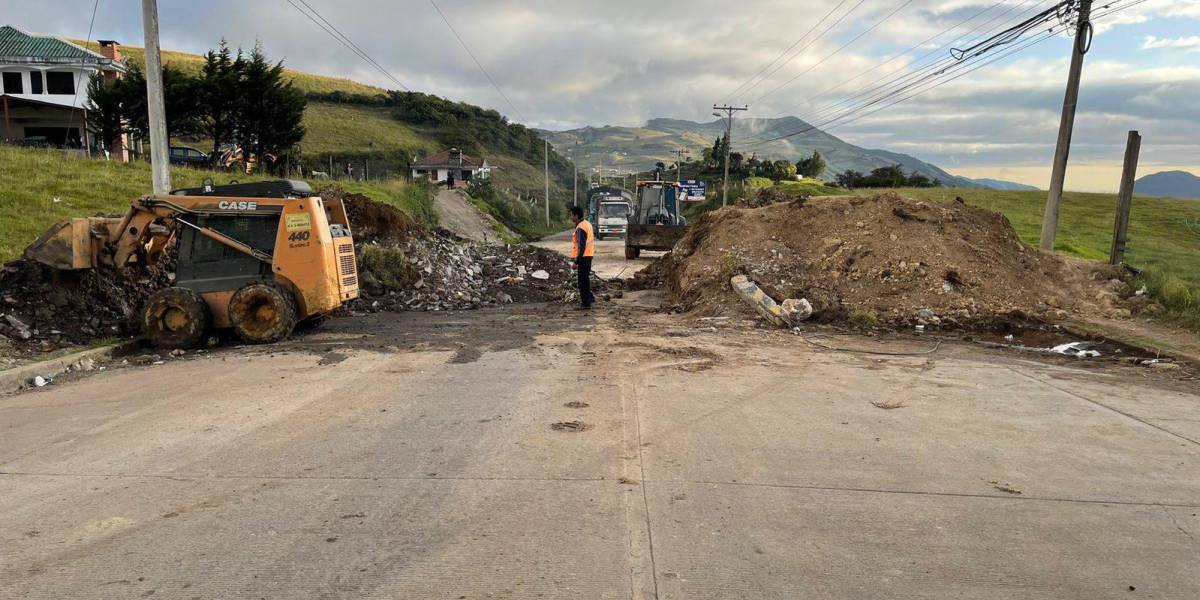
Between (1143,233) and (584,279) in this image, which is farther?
(1143,233)

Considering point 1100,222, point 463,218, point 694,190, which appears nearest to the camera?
point 1100,222

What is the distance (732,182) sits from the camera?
74.6 metres

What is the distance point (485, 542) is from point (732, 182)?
240ft

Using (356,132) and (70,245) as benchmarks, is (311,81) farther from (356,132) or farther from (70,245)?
(70,245)

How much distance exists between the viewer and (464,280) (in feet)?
53.8

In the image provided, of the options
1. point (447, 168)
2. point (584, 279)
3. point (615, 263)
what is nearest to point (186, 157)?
point (615, 263)

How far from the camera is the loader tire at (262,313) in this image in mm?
9992

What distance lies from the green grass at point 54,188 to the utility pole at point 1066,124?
21295 mm

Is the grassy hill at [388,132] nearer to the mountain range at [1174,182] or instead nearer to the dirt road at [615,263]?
the dirt road at [615,263]

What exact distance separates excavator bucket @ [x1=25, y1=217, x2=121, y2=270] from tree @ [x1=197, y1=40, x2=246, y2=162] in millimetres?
25526

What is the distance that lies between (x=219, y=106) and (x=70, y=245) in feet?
88.6

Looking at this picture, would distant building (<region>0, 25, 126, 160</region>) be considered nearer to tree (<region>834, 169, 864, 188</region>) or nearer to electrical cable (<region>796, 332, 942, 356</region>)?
electrical cable (<region>796, 332, 942, 356</region>)

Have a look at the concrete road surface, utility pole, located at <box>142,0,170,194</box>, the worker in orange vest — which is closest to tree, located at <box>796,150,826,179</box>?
the worker in orange vest

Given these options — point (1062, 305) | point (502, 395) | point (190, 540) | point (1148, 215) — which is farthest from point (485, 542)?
point (1148, 215)
